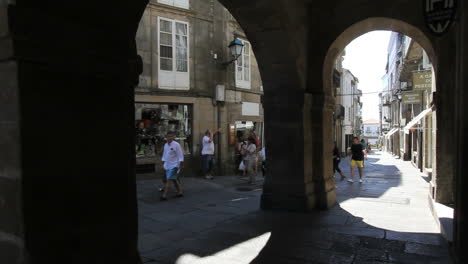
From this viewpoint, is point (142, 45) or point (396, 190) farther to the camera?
point (142, 45)

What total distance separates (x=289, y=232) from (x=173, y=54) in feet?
29.0

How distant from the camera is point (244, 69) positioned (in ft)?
47.5

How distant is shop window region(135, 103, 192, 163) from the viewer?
38.1 ft

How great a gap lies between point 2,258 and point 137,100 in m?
9.39

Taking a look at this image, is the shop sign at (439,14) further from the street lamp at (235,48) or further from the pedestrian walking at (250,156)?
the street lamp at (235,48)

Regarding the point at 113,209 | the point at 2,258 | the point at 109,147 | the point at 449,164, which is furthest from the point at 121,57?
the point at 449,164

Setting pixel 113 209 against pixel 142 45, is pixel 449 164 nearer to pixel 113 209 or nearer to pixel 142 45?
pixel 113 209

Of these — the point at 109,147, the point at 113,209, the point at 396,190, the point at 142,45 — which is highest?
the point at 142,45

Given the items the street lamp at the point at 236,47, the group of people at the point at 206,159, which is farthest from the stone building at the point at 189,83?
the group of people at the point at 206,159

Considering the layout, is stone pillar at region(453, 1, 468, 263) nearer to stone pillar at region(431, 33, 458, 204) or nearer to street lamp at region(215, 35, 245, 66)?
stone pillar at region(431, 33, 458, 204)

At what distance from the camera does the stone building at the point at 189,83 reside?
11523 mm

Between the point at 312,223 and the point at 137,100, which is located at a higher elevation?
the point at 137,100

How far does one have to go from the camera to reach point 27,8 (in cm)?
203

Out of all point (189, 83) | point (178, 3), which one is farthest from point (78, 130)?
point (178, 3)
